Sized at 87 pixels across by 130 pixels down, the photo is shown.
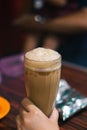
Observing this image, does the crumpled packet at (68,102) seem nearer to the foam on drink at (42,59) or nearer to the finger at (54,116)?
the finger at (54,116)

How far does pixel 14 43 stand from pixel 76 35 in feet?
5.25

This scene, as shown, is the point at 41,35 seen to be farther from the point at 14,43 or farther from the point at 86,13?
the point at 14,43

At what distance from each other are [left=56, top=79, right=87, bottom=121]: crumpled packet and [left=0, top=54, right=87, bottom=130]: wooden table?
0.07 ft

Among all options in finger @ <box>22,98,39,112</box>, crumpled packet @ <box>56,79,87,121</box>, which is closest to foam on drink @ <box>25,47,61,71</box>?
finger @ <box>22,98,39,112</box>

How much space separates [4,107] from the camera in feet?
2.94

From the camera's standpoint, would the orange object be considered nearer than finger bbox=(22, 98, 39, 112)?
No

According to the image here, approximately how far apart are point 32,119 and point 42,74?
0.12 metres

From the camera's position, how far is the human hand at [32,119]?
70 centimetres

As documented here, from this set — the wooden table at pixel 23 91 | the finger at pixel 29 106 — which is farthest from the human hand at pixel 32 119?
the wooden table at pixel 23 91

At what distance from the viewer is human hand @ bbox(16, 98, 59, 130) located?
70 cm

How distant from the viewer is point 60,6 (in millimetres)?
2016

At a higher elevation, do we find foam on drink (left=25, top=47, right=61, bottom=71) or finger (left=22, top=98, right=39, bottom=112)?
foam on drink (left=25, top=47, right=61, bottom=71)

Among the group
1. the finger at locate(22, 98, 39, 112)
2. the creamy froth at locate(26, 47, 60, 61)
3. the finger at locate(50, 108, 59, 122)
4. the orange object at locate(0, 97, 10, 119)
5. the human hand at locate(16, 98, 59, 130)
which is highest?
the creamy froth at locate(26, 47, 60, 61)

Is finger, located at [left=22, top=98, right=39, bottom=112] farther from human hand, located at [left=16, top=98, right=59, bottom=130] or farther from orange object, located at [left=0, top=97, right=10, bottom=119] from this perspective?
orange object, located at [left=0, top=97, right=10, bottom=119]
